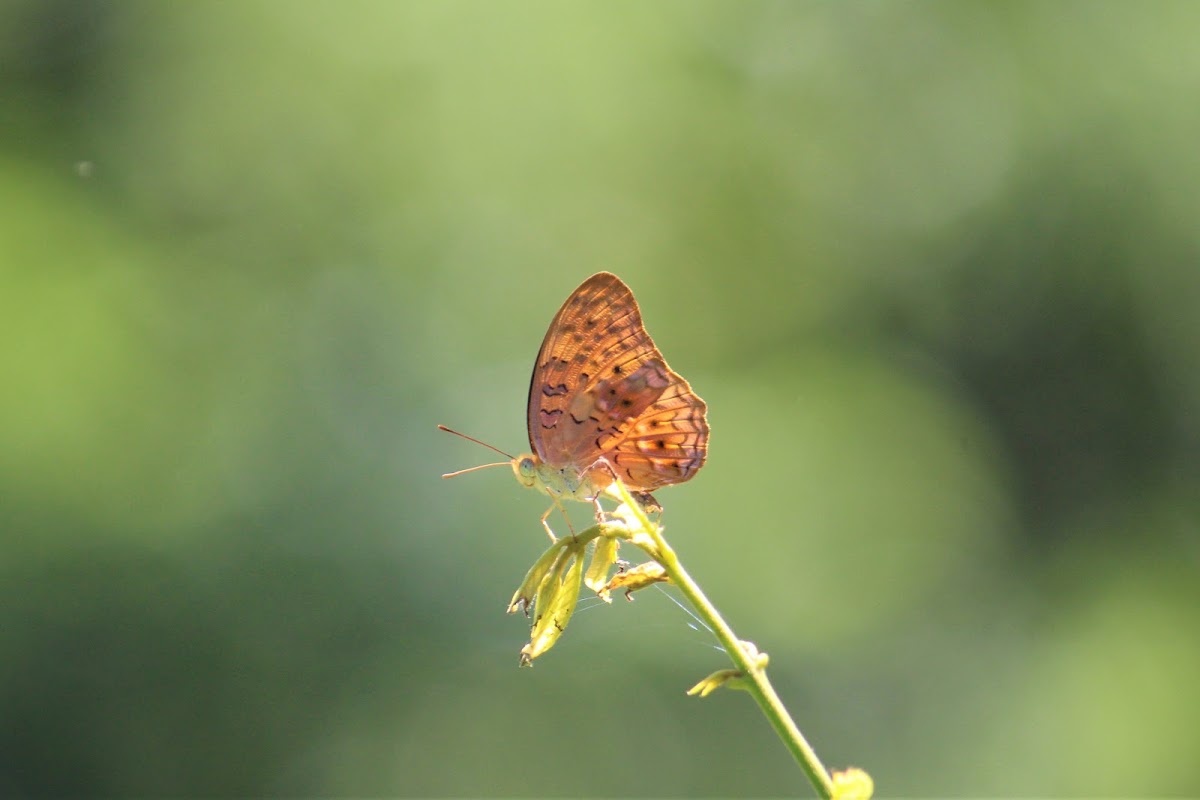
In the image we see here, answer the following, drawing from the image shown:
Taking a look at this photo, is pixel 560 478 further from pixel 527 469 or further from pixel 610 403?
pixel 610 403

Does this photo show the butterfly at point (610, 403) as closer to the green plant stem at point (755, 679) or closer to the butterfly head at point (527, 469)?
the butterfly head at point (527, 469)

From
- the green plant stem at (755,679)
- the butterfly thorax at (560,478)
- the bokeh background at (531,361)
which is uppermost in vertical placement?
the bokeh background at (531,361)

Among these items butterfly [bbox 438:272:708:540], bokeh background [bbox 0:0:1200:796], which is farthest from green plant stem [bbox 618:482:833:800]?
bokeh background [bbox 0:0:1200:796]

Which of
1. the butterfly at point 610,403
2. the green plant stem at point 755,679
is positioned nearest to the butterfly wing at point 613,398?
the butterfly at point 610,403

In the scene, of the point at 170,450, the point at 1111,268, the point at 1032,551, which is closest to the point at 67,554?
the point at 170,450

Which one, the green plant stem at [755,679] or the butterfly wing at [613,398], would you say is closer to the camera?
the green plant stem at [755,679]

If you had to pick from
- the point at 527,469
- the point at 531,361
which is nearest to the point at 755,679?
the point at 527,469

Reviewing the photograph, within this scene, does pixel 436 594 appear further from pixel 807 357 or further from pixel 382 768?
pixel 807 357
